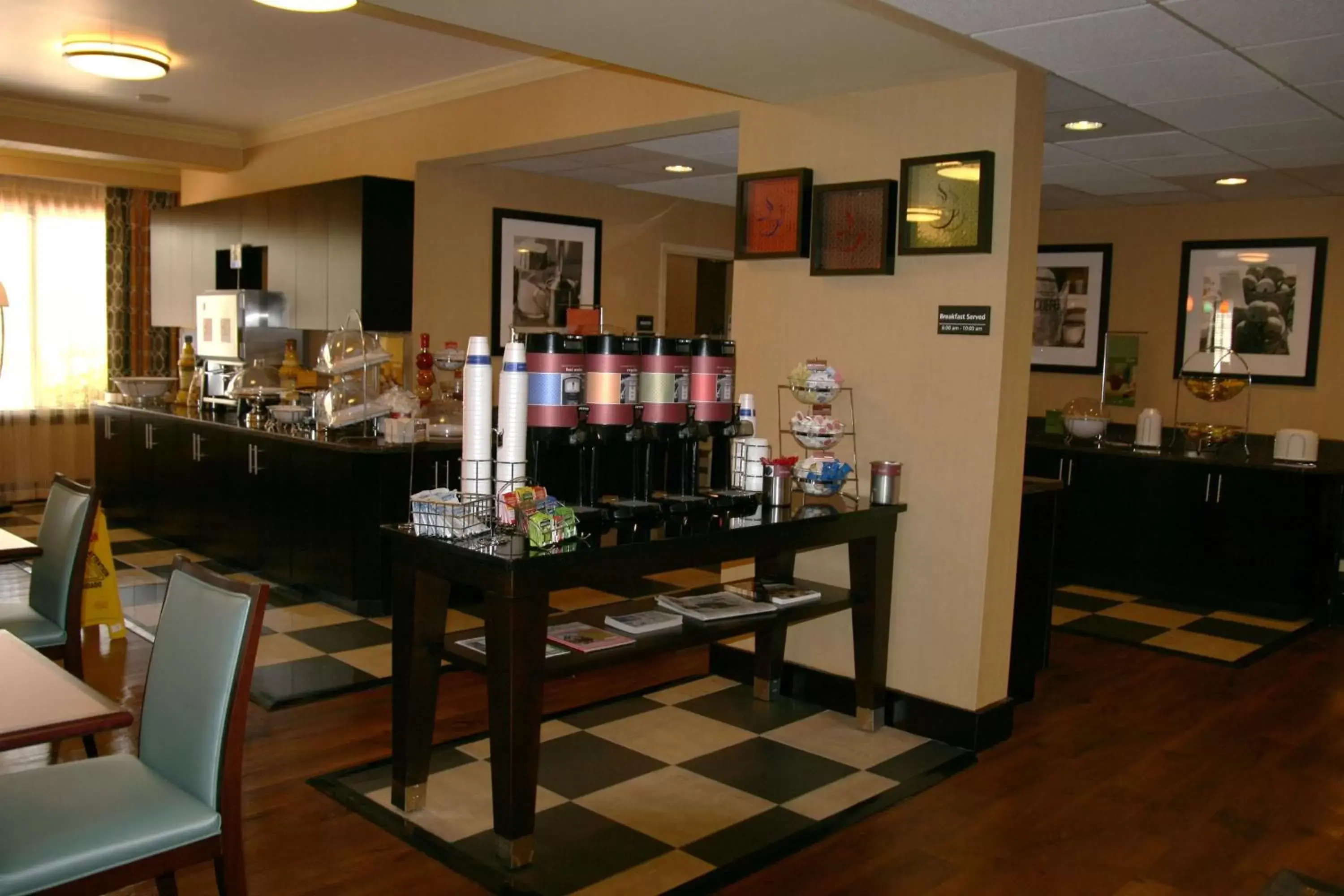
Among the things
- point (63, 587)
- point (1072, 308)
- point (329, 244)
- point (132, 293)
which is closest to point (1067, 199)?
point (1072, 308)

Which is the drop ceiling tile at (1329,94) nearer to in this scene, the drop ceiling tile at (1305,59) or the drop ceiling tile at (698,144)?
the drop ceiling tile at (1305,59)

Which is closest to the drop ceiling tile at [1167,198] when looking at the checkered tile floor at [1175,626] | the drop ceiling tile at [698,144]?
the checkered tile floor at [1175,626]

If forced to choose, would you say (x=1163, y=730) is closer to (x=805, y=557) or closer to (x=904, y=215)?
(x=805, y=557)

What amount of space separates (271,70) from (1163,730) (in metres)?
5.66

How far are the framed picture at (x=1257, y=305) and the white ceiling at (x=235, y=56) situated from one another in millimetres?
4690

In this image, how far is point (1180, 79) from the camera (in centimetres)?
391

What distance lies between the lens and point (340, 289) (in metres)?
6.65

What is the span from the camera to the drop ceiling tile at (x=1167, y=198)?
22.3 ft

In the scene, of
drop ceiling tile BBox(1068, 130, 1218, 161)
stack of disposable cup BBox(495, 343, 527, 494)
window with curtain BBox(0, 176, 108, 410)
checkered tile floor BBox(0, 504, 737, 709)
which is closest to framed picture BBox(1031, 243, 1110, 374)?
drop ceiling tile BBox(1068, 130, 1218, 161)

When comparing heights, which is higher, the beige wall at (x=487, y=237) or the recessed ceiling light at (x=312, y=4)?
the recessed ceiling light at (x=312, y=4)

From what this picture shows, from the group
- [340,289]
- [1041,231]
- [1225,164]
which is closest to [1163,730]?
[1225,164]

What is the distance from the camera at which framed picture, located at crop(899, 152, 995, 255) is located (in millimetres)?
3707

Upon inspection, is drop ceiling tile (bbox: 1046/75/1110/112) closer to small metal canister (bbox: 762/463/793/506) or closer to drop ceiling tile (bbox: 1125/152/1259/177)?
drop ceiling tile (bbox: 1125/152/1259/177)

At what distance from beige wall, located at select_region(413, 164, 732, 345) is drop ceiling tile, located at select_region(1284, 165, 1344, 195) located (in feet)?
13.4
